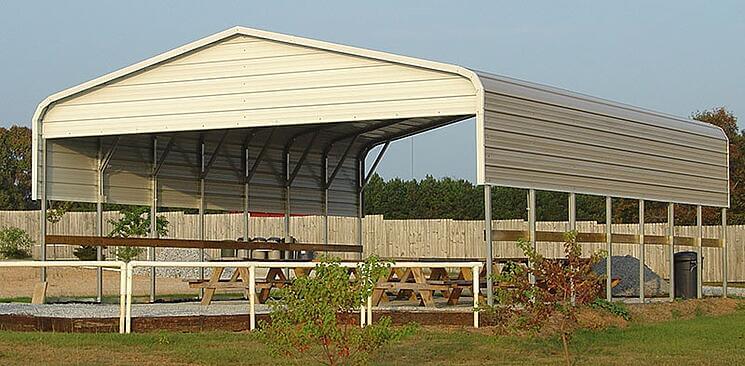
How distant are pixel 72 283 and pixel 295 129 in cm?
1334

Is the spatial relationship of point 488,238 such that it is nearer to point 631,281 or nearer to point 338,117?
point 338,117

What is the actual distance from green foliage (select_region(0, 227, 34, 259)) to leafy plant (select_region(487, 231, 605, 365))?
32.1 m

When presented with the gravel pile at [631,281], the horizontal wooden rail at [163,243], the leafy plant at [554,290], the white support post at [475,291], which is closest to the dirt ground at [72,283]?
the horizontal wooden rail at [163,243]

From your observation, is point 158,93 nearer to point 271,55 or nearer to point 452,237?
point 271,55

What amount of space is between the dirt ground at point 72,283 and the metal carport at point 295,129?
283 inches

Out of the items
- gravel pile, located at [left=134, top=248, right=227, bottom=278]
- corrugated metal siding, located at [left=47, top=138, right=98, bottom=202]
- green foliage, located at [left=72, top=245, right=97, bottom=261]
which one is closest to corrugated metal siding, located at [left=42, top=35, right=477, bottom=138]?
corrugated metal siding, located at [left=47, top=138, right=98, bottom=202]

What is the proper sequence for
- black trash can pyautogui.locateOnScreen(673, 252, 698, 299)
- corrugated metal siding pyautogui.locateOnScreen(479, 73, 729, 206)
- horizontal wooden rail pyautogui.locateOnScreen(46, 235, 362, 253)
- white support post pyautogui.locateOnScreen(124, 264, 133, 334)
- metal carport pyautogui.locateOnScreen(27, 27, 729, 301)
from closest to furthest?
white support post pyautogui.locateOnScreen(124, 264, 133, 334) < corrugated metal siding pyautogui.locateOnScreen(479, 73, 729, 206) < metal carport pyautogui.locateOnScreen(27, 27, 729, 301) < horizontal wooden rail pyautogui.locateOnScreen(46, 235, 362, 253) < black trash can pyautogui.locateOnScreen(673, 252, 698, 299)

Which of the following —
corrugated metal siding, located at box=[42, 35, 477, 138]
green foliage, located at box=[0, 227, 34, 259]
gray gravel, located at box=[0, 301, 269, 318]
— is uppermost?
corrugated metal siding, located at box=[42, 35, 477, 138]

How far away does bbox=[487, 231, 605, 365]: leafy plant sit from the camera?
12.4m

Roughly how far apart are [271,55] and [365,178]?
8.42 metres

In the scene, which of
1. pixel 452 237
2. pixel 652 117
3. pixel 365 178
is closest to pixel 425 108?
pixel 652 117

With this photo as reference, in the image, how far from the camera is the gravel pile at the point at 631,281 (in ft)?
89.6

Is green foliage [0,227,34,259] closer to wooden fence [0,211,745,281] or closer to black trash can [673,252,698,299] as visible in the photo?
wooden fence [0,211,745,281]

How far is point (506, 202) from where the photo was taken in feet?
169
